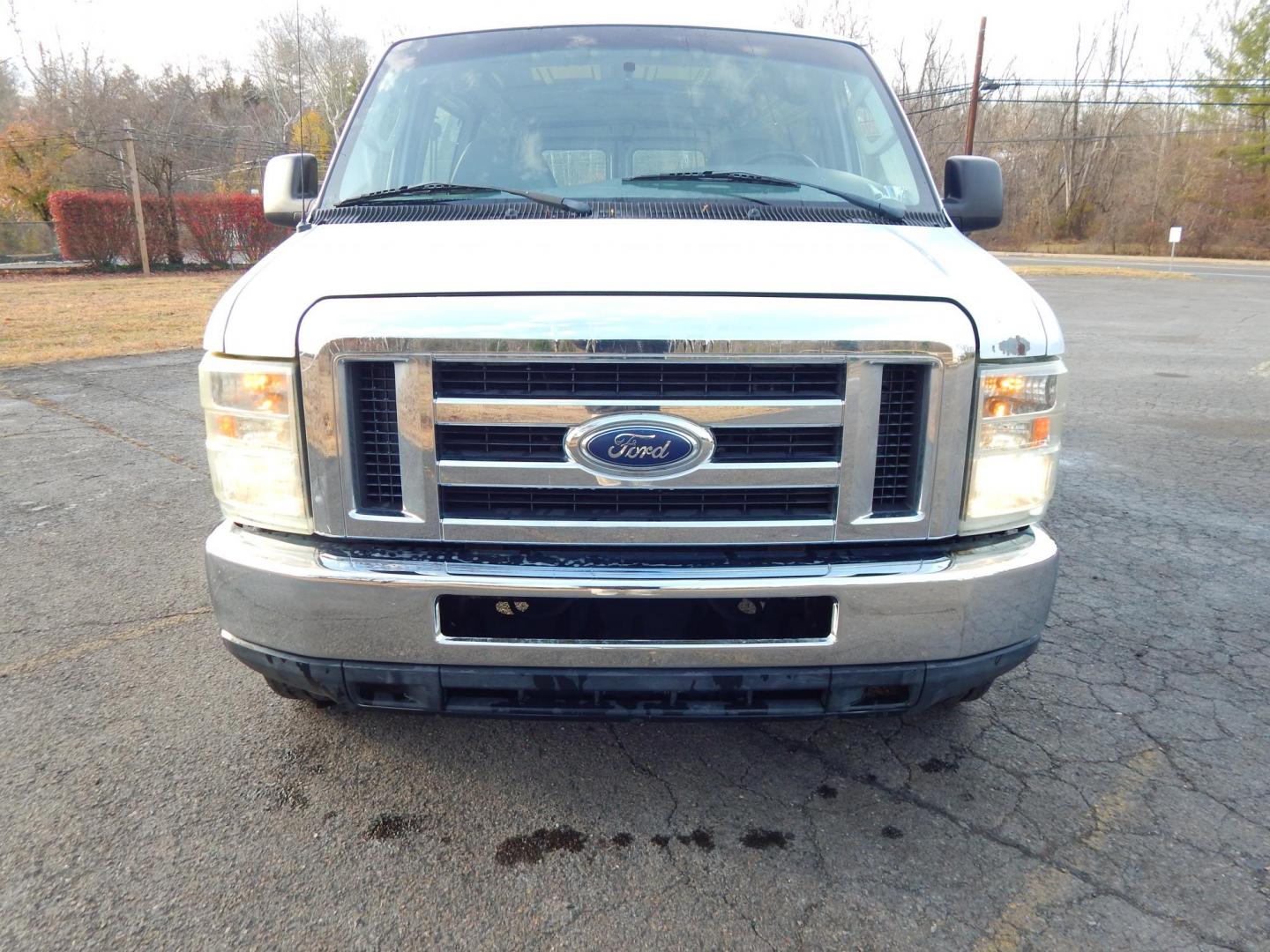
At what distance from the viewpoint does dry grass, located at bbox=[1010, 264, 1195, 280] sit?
93.1ft

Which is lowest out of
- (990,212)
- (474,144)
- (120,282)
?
(120,282)

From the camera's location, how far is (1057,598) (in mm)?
3803

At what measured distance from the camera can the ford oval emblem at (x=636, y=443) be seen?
6.59 ft

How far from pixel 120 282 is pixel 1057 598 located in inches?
1016

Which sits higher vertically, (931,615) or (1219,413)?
(931,615)

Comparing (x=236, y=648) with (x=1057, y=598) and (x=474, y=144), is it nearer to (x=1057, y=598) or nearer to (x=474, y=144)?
(x=474, y=144)

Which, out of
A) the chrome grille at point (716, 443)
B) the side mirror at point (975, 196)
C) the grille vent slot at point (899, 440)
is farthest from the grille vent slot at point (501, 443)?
the side mirror at point (975, 196)

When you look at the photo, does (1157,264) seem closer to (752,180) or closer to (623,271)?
(752,180)

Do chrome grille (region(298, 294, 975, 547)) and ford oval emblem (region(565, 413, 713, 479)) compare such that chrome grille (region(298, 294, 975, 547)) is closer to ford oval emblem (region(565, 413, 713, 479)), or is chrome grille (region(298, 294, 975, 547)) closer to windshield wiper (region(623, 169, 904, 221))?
ford oval emblem (region(565, 413, 713, 479))

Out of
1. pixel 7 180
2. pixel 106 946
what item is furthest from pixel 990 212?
pixel 7 180

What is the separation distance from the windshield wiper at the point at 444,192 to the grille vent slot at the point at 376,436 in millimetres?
895

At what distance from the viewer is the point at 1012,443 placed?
2.17 meters

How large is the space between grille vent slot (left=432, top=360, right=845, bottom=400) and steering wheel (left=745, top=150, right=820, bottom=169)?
1.29 metres

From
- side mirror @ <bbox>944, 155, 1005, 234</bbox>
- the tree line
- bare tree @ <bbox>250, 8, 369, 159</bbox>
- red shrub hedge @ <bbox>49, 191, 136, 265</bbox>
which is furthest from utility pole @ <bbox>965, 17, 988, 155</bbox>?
side mirror @ <bbox>944, 155, 1005, 234</bbox>
